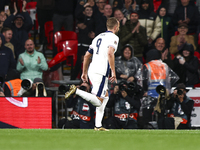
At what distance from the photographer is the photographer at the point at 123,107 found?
30.2 feet

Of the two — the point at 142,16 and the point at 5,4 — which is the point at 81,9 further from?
the point at 5,4

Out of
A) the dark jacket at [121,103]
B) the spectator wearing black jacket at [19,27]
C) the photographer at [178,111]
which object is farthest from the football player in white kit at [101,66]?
the spectator wearing black jacket at [19,27]

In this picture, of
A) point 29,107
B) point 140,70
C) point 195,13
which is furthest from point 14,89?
point 195,13

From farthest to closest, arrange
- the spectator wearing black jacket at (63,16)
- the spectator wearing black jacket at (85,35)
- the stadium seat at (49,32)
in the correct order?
1. the stadium seat at (49,32)
2. the spectator wearing black jacket at (63,16)
3. the spectator wearing black jacket at (85,35)

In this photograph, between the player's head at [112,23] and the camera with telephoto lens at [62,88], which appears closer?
the player's head at [112,23]

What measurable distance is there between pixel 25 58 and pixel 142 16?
366 cm

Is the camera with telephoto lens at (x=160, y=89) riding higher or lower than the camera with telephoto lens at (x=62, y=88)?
lower

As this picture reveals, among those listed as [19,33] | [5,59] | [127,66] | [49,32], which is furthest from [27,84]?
[49,32]

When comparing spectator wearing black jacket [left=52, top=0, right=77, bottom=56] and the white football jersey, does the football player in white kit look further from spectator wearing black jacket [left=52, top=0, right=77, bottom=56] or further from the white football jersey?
spectator wearing black jacket [left=52, top=0, right=77, bottom=56]

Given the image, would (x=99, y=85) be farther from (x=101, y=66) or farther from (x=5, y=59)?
(x=5, y=59)

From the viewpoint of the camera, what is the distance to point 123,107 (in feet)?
30.6

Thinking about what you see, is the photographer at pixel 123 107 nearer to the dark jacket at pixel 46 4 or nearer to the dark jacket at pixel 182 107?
the dark jacket at pixel 182 107

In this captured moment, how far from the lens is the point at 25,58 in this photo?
1059 centimetres

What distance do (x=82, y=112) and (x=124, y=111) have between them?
97cm
